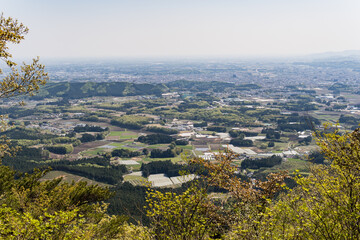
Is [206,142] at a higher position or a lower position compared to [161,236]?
lower

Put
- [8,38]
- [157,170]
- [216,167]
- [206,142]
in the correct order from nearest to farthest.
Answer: [8,38]
[216,167]
[157,170]
[206,142]

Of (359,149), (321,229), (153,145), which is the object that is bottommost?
(153,145)

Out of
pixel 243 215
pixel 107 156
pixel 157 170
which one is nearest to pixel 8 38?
pixel 243 215

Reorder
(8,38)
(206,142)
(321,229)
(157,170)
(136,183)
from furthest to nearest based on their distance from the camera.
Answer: (206,142) < (157,170) < (136,183) < (8,38) < (321,229)

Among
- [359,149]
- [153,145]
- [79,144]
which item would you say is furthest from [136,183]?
[359,149]

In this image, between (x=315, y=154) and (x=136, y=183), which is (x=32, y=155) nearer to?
(x=136, y=183)

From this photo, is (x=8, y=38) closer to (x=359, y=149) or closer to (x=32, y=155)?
(x=359, y=149)

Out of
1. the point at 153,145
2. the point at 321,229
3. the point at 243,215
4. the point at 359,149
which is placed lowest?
the point at 153,145

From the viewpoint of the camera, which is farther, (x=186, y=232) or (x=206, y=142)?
(x=206, y=142)

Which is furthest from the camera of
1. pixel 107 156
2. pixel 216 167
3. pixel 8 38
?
pixel 107 156
